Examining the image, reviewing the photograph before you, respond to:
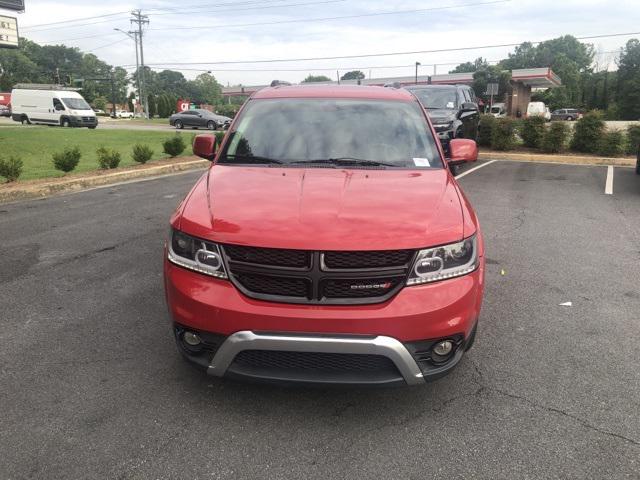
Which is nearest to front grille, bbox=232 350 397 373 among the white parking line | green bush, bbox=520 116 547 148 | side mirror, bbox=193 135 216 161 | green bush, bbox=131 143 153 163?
side mirror, bbox=193 135 216 161

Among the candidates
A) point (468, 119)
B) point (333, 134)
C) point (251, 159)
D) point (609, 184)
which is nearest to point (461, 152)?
point (333, 134)

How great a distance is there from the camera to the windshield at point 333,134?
382 centimetres

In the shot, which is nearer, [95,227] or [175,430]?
[175,430]

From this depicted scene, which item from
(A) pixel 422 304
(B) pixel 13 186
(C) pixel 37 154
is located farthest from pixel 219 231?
(C) pixel 37 154

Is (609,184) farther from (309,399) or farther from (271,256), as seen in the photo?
(271,256)

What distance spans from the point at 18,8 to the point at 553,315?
21.4m

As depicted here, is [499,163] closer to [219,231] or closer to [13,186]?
[13,186]

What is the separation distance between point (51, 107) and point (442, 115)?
2939cm

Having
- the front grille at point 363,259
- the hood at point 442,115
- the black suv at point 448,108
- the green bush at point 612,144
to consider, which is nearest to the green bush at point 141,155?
the black suv at point 448,108

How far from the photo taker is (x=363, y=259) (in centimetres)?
264

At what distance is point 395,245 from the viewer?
2.65 metres

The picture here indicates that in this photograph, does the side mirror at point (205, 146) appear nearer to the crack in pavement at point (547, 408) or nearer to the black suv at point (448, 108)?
the crack in pavement at point (547, 408)

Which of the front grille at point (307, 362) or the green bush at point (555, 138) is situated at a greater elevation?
the green bush at point (555, 138)

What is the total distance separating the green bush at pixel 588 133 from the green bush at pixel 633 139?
2.43ft
